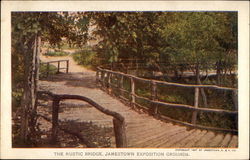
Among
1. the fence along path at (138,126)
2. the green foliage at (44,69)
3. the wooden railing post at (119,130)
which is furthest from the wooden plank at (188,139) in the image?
the green foliage at (44,69)

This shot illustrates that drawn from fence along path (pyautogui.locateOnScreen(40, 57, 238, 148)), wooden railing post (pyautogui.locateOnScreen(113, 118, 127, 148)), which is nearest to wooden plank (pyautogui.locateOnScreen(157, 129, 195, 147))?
fence along path (pyautogui.locateOnScreen(40, 57, 238, 148))

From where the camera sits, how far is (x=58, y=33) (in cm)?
275

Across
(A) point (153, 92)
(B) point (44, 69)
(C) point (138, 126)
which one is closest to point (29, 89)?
(B) point (44, 69)

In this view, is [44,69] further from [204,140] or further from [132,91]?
[204,140]

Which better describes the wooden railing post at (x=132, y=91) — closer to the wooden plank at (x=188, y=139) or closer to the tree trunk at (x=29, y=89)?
the wooden plank at (x=188, y=139)

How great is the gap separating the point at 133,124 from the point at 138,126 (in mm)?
70

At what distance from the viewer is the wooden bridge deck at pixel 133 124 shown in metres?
2.74

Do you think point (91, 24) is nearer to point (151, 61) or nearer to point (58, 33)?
point (58, 33)

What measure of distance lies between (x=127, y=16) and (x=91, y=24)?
0.47 m

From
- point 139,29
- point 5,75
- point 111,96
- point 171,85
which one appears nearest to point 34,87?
point 5,75

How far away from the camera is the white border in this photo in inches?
104

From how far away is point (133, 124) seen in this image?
2.85 metres

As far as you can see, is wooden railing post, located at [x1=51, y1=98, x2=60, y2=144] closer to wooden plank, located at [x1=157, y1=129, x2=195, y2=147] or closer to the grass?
the grass

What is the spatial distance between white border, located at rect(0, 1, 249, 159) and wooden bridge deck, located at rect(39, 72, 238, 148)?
0.11 m
